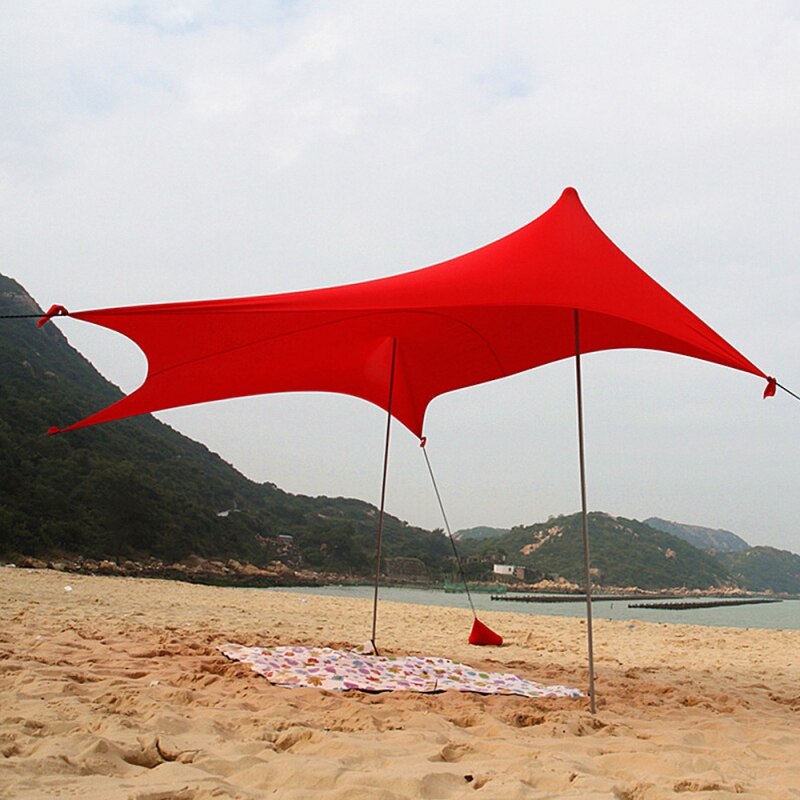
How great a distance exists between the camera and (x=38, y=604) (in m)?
7.66

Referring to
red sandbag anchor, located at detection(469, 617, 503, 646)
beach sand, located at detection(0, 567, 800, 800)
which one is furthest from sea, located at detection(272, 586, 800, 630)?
beach sand, located at detection(0, 567, 800, 800)

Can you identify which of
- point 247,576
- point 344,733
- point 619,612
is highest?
point 247,576

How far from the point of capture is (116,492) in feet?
93.4

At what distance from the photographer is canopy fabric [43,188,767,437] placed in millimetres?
3859

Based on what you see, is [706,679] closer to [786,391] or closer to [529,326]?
[786,391]

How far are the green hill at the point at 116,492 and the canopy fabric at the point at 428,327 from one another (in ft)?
69.7

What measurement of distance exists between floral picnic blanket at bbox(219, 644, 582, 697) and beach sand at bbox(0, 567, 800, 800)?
0.13 meters

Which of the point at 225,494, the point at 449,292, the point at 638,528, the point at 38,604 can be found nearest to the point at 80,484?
the point at 225,494

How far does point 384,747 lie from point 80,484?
2916 cm

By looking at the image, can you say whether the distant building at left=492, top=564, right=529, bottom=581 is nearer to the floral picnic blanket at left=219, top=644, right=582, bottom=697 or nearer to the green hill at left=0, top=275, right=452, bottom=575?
the green hill at left=0, top=275, right=452, bottom=575

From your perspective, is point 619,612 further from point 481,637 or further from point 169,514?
point 481,637

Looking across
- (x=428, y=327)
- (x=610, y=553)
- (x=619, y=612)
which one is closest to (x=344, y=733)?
(x=428, y=327)

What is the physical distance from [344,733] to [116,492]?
28.3 meters

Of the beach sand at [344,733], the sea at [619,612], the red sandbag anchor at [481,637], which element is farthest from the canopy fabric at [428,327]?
the sea at [619,612]
